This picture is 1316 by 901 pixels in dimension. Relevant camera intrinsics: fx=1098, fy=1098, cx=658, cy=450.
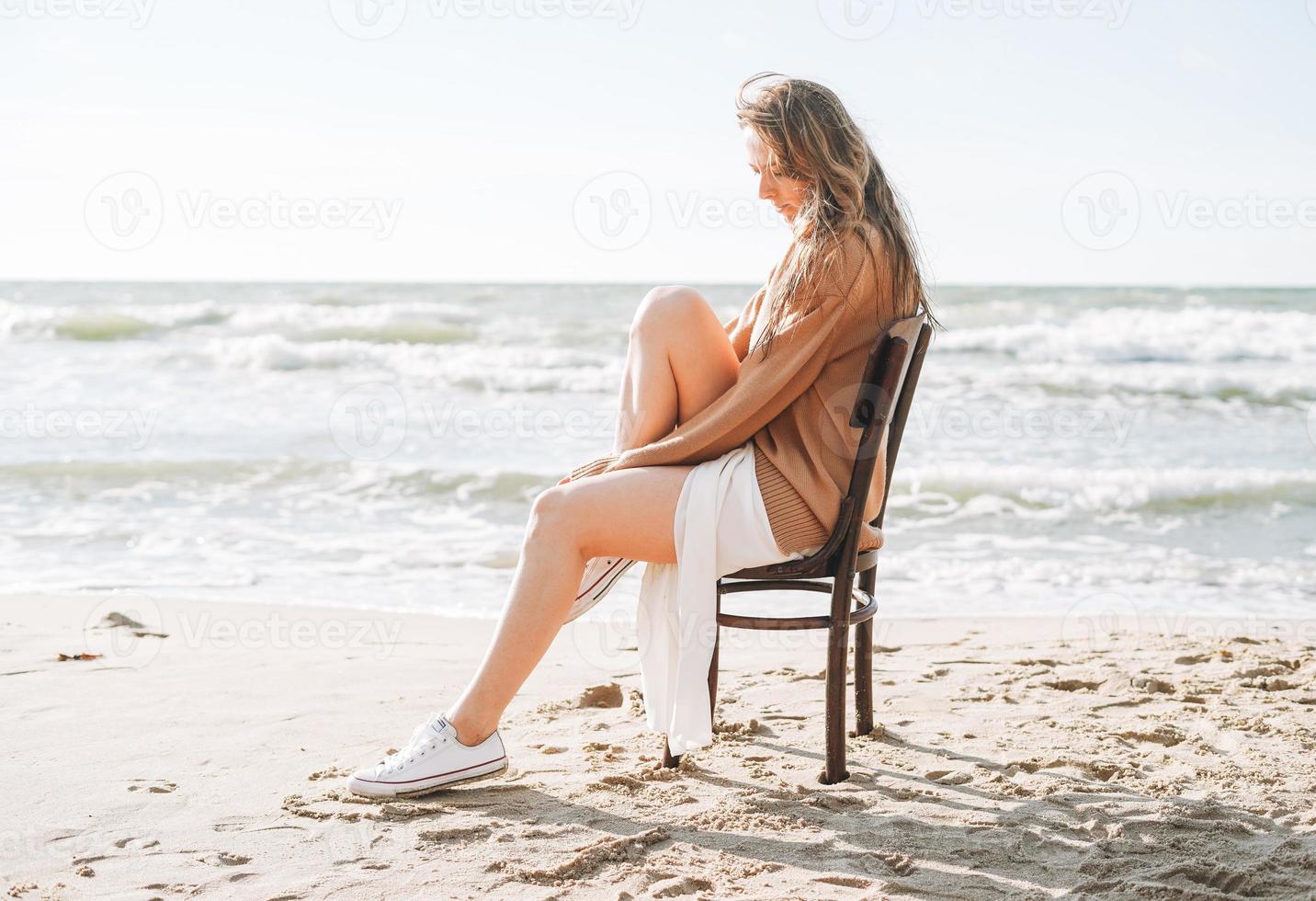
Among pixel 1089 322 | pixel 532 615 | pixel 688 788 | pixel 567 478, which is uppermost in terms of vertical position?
pixel 1089 322

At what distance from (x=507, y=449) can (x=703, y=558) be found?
6.53 m

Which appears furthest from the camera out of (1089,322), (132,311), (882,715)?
(132,311)

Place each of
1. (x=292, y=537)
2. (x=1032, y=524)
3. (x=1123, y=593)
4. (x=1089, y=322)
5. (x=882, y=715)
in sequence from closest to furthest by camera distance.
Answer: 1. (x=882, y=715)
2. (x=1123, y=593)
3. (x=292, y=537)
4. (x=1032, y=524)
5. (x=1089, y=322)

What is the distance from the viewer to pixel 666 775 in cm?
275

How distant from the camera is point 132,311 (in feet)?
56.6

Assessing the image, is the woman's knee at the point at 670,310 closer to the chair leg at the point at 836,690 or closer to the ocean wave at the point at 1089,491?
the chair leg at the point at 836,690

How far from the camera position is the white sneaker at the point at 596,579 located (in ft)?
8.86

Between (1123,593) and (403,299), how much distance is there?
14.7 meters

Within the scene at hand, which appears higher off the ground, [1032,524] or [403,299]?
[403,299]

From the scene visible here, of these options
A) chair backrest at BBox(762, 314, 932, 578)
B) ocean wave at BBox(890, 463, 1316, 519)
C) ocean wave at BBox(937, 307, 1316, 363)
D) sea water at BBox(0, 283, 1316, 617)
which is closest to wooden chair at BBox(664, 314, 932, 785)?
chair backrest at BBox(762, 314, 932, 578)

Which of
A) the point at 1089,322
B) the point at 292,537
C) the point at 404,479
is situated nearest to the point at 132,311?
the point at 404,479

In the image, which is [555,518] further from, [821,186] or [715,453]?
[821,186]

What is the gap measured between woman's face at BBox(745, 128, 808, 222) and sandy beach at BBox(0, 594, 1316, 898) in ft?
4.71

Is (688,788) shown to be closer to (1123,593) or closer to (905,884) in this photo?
(905,884)
